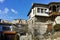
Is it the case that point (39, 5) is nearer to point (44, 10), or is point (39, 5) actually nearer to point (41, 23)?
point (44, 10)

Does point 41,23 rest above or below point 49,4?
below

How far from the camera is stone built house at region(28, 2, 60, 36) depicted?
134 ft

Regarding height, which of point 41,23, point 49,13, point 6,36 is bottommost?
point 6,36

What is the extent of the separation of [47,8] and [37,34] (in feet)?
29.8

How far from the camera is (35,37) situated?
37.3 m

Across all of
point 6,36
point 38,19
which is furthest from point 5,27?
point 38,19

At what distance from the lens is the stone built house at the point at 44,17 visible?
40875 millimetres

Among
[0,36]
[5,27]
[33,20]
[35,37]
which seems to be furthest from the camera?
[5,27]

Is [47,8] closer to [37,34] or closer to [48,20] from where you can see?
[48,20]

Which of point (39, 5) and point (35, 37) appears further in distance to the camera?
point (39, 5)

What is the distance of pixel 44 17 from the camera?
4272 centimetres

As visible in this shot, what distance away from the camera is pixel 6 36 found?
41.0 metres

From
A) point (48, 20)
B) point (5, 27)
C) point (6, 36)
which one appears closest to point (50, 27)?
point (48, 20)

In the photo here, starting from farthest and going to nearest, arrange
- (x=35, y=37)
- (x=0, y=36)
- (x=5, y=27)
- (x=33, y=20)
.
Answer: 1. (x=5, y=27)
2. (x=33, y=20)
3. (x=0, y=36)
4. (x=35, y=37)
